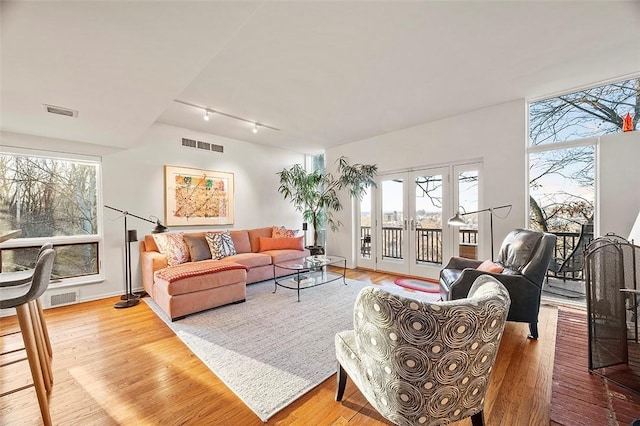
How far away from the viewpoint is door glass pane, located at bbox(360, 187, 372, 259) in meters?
5.39

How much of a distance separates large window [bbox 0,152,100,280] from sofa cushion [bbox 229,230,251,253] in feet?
6.44

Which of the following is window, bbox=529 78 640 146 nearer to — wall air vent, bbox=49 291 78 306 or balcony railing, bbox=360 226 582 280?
balcony railing, bbox=360 226 582 280

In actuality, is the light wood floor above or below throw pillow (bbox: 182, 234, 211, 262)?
below

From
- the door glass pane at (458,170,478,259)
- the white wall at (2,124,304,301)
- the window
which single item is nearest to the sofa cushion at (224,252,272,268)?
the white wall at (2,124,304,301)

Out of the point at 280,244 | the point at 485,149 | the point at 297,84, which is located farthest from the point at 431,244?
the point at 297,84

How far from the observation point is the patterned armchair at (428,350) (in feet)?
3.29

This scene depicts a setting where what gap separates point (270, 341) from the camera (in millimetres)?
2371

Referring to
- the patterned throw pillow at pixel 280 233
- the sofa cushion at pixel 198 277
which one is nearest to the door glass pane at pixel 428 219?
the patterned throw pillow at pixel 280 233

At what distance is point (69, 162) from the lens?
11.7ft

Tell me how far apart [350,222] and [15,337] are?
196 inches

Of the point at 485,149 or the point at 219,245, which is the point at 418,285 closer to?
the point at 485,149

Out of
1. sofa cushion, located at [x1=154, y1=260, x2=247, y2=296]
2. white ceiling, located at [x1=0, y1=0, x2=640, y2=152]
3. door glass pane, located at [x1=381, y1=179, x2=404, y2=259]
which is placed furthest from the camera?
door glass pane, located at [x1=381, y1=179, x2=404, y2=259]

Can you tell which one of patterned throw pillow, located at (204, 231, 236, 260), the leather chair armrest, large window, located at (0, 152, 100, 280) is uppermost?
large window, located at (0, 152, 100, 280)

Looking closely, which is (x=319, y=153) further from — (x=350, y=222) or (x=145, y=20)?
A: (x=145, y=20)
